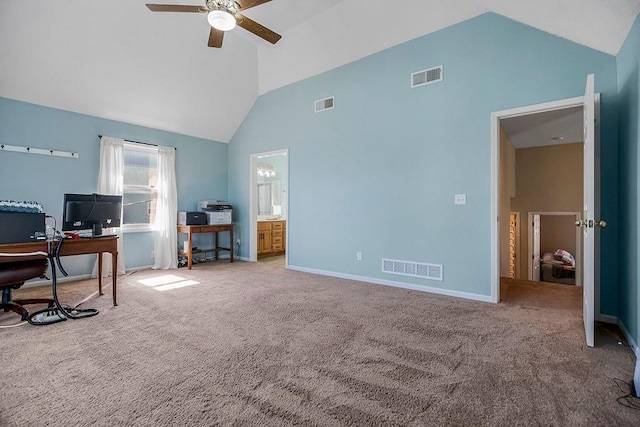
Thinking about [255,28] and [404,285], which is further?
[404,285]

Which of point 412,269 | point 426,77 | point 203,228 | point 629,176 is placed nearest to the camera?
point 629,176

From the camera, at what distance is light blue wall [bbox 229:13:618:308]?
302 centimetres

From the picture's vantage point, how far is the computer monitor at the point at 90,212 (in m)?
3.23

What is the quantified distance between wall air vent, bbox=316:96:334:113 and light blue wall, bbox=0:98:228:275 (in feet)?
8.76

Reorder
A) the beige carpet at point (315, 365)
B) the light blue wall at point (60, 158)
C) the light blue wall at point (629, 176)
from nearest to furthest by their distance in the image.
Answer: the beige carpet at point (315, 365), the light blue wall at point (629, 176), the light blue wall at point (60, 158)

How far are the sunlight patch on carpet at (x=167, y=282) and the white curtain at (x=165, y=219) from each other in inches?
27.7

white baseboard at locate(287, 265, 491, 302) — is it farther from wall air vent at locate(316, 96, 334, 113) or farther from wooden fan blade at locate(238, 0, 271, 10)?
wooden fan blade at locate(238, 0, 271, 10)

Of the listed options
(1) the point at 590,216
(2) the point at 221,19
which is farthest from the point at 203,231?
(1) the point at 590,216

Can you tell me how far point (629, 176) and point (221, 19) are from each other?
3.59 metres

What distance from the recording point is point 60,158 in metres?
4.23

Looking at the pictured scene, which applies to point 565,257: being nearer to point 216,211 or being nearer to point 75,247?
point 216,211

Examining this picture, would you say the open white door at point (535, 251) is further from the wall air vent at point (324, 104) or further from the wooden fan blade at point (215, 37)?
the wooden fan blade at point (215, 37)

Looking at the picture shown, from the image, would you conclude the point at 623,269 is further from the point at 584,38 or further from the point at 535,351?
the point at 584,38

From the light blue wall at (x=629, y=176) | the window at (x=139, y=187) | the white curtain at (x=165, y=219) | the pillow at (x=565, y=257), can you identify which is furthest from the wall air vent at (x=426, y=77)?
the pillow at (x=565, y=257)
